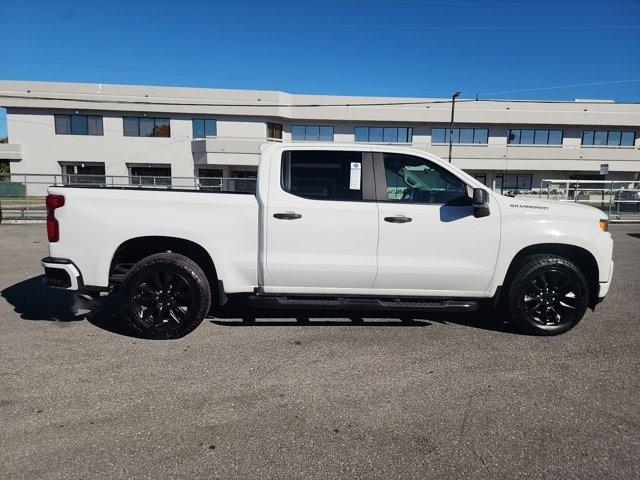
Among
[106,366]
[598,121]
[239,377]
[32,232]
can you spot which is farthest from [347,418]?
[598,121]

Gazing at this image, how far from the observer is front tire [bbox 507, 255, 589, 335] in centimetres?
436

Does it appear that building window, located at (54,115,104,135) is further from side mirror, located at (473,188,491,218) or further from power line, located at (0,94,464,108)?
side mirror, located at (473,188,491,218)

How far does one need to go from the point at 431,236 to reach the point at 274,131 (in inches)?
1349

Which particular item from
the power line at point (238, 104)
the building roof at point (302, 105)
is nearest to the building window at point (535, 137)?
the building roof at point (302, 105)

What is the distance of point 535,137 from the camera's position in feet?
125

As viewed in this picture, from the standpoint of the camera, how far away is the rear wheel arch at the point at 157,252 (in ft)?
14.0

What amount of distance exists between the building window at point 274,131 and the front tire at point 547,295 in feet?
A: 109

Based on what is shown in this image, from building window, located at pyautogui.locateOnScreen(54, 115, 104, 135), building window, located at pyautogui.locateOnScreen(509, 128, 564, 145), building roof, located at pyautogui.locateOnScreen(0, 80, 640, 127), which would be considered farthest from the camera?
building window, located at pyautogui.locateOnScreen(509, 128, 564, 145)

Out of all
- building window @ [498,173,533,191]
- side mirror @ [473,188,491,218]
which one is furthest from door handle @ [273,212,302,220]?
building window @ [498,173,533,191]

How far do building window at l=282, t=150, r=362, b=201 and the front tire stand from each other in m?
1.90

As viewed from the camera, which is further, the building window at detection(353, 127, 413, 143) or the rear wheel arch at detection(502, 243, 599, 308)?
the building window at detection(353, 127, 413, 143)

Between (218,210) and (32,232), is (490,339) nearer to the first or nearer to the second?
(218,210)

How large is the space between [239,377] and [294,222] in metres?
1.51

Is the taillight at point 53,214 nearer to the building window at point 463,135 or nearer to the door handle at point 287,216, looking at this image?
the door handle at point 287,216
